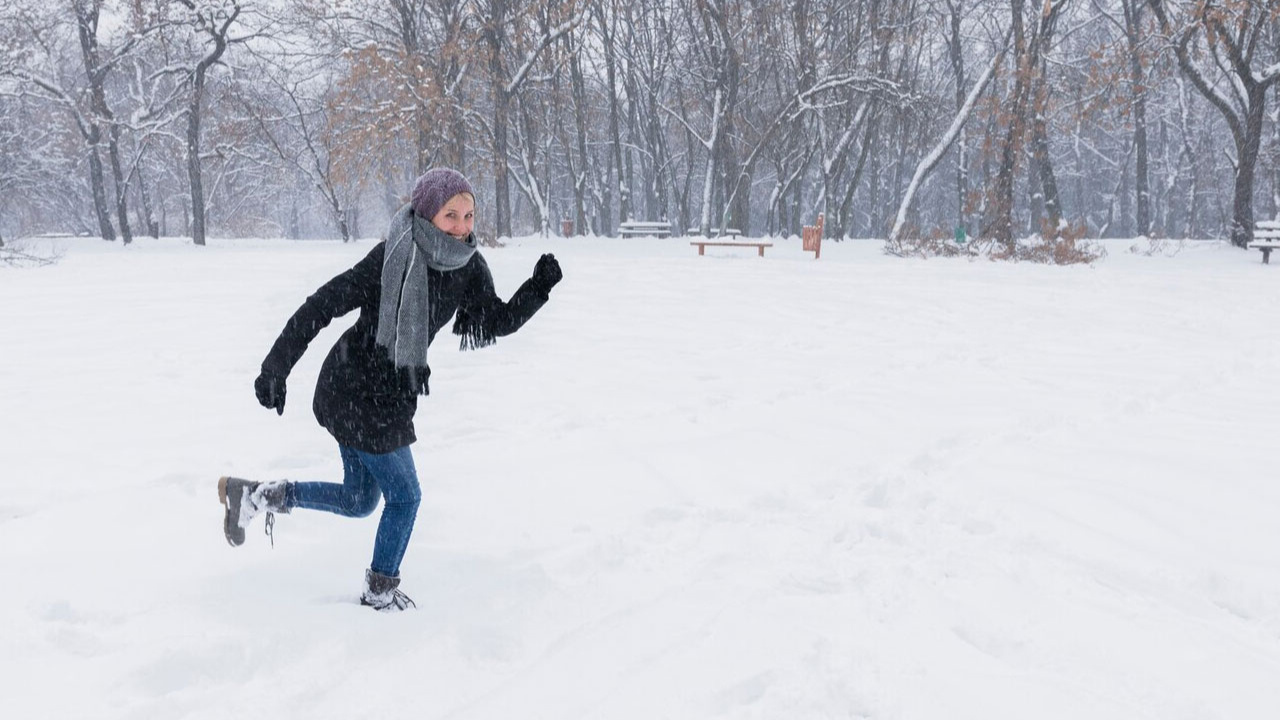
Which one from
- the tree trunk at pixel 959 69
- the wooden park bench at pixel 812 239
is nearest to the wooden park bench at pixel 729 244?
the wooden park bench at pixel 812 239

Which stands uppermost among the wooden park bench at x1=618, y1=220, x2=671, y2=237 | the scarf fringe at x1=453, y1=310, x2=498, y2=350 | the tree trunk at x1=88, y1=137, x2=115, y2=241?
the tree trunk at x1=88, y1=137, x2=115, y2=241

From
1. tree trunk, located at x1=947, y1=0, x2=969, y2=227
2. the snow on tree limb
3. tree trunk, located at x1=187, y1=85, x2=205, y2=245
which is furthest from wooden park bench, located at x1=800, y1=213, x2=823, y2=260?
tree trunk, located at x1=187, y1=85, x2=205, y2=245

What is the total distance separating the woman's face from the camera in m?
2.88

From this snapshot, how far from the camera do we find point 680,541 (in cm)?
381

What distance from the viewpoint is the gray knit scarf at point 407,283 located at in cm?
287

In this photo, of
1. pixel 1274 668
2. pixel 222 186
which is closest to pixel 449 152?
pixel 1274 668

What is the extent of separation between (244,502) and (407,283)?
1.22 metres

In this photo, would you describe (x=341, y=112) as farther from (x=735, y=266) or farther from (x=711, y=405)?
(x=711, y=405)

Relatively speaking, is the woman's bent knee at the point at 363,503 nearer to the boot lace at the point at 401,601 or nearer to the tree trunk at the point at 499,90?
the boot lace at the point at 401,601

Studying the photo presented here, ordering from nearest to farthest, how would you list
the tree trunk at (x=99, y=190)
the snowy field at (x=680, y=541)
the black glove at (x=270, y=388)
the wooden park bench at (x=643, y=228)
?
1. the snowy field at (x=680, y=541)
2. the black glove at (x=270, y=388)
3. the wooden park bench at (x=643, y=228)
4. the tree trunk at (x=99, y=190)

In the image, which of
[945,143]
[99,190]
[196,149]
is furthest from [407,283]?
[99,190]

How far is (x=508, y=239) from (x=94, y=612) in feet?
75.6

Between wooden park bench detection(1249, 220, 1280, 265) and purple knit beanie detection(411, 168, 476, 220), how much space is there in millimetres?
19840

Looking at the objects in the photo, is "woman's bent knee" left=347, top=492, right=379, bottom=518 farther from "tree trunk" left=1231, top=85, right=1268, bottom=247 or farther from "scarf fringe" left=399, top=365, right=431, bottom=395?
"tree trunk" left=1231, top=85, right=1268, bottom=247
